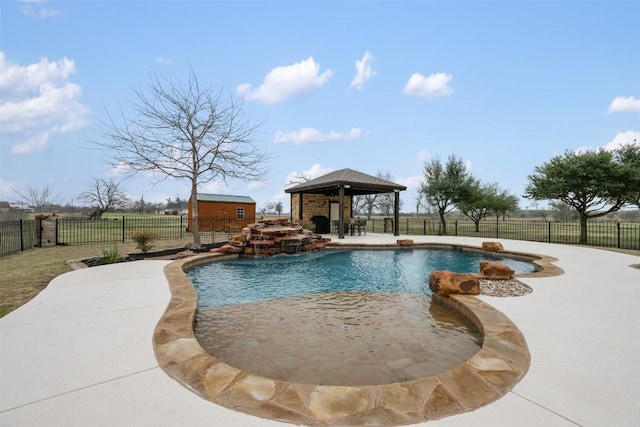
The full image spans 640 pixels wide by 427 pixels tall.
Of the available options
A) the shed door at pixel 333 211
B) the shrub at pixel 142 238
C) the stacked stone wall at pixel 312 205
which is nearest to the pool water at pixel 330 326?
the shrub at pixel 142 238

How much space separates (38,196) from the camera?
88.3 feet

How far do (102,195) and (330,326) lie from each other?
3062 cm

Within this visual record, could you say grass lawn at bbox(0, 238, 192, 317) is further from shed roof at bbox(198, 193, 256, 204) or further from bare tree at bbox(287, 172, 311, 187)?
bare tree at bbox(287, 172, 311, 187)

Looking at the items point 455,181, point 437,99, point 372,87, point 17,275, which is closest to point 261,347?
point 17,275

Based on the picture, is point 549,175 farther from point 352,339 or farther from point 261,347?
point 261,347

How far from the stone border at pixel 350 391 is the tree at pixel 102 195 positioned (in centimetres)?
2961

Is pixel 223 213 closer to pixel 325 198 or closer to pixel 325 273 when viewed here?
pixel 325 198

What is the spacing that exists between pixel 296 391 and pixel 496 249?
10.1 metres

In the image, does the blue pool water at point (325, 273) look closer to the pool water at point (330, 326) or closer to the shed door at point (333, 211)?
the pool water at point (330, 326)

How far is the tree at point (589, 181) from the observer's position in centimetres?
1207

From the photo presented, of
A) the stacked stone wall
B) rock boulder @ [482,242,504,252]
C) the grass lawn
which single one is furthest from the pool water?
the stacked stone wall

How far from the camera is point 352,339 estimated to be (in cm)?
322

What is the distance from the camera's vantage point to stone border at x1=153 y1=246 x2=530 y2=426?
1676 millimetres

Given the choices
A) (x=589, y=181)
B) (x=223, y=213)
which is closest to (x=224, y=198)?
(x=223, y=213)
